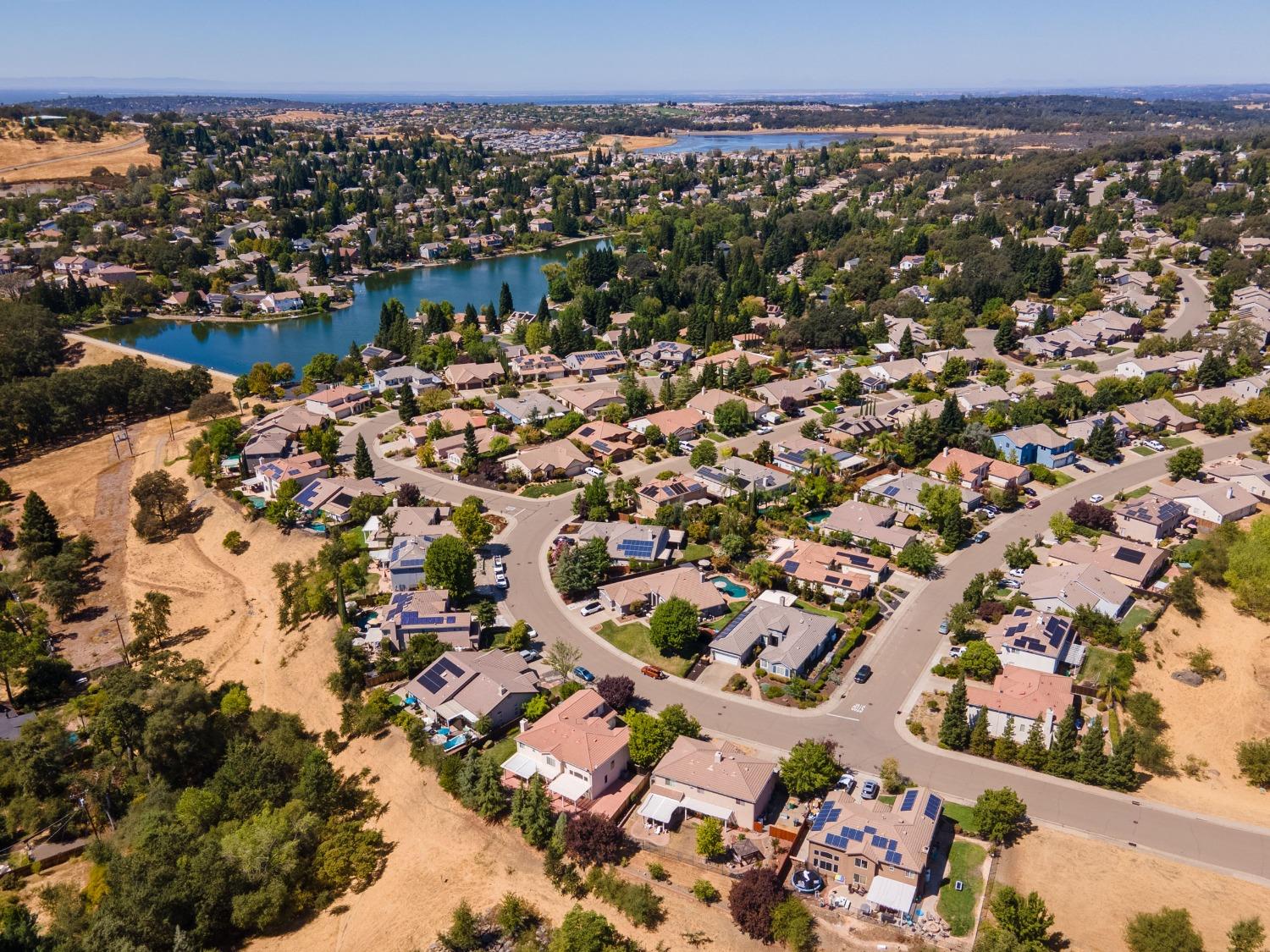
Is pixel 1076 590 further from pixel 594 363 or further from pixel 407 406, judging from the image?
pixel 407 406

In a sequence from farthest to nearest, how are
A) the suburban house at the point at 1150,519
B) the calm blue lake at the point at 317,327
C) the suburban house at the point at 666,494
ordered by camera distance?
the calm blue lake at the point at 317,327 < the suburban house at the point at 666,494 < the suburban house at the point at 1150,519

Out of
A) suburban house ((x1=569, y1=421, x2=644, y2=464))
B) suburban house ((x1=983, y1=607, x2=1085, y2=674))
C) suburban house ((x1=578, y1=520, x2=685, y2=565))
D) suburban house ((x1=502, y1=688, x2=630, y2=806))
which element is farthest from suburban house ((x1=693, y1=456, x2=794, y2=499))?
suburban house ((x1=502, y1=688, x2=630, y2=806))

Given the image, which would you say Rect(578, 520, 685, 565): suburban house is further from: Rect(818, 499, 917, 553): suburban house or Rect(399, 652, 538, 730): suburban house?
Rect(399, 652, 538, 730): suburban house

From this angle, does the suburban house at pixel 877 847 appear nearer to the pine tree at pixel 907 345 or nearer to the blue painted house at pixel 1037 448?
the blue painted house at pixel 1037 448

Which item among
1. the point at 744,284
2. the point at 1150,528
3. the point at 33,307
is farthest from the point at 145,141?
the point at 1150,528

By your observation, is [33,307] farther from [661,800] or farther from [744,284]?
[661,800]

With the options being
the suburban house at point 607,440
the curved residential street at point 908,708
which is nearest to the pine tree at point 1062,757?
the curved residential street at point 908,708

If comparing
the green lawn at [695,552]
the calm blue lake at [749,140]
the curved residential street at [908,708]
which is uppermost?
the calm blue lake at [749,140]
